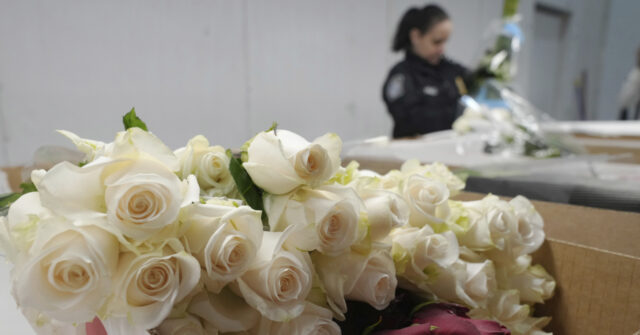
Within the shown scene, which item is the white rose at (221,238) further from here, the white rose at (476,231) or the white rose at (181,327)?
the white rose at (476,231)

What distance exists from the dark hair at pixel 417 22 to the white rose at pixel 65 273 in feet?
8.03

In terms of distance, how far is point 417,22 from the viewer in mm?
2488

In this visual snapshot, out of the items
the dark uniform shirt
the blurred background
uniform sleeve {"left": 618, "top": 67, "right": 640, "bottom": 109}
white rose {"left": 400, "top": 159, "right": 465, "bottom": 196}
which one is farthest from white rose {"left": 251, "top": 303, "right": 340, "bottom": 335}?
uniform sleeve {"left": 618, "top": 67, "right": 640, "bottom": 109}

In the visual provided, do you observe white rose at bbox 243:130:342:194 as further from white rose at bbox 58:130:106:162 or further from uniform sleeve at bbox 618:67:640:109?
uniform sleeve at bbox 618:67:640:109

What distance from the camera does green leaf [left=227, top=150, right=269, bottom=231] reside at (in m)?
0.35

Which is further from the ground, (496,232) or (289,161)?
(289,161)

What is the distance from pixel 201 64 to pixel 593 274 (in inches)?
103

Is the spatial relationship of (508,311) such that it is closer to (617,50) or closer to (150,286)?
(150,286)

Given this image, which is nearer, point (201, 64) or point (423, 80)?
point (423, 80)

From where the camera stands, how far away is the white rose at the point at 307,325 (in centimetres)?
32

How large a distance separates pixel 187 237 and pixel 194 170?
9 cm

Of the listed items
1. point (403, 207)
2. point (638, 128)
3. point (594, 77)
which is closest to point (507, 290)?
point (403, 207)

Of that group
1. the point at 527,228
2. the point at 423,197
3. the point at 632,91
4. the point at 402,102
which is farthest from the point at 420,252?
the point at 632,91

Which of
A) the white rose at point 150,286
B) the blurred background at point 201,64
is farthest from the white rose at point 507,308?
the blurred background at point 201,64
